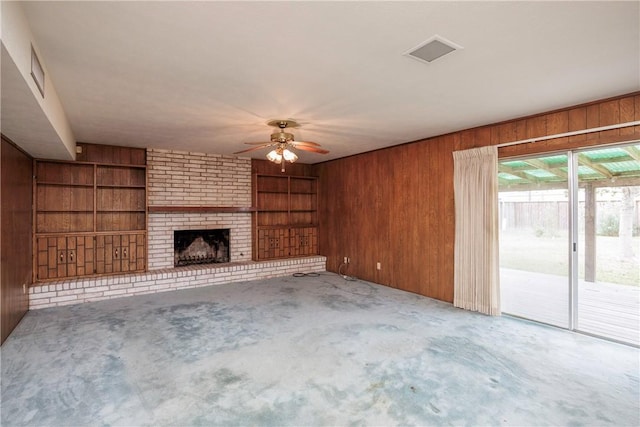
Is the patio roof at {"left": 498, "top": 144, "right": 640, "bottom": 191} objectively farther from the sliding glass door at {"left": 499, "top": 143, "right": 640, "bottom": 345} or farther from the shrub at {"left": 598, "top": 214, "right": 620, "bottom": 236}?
the shrub at {"left": 598, "top": 214, "right": 620, "bottom": 236}

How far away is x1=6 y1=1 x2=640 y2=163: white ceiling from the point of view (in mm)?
1852

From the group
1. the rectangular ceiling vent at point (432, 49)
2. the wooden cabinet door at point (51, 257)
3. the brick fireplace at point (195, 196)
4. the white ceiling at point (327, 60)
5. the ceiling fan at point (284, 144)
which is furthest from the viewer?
the brick fireplace at point (195, 196)

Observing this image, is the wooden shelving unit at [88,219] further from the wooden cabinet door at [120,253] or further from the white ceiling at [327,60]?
the white ceiling at [327,60]

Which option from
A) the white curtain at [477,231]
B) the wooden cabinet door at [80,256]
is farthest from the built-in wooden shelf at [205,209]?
the white curtain at [477,231]

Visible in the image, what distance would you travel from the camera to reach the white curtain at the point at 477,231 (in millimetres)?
4141

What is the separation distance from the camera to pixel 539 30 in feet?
6.70

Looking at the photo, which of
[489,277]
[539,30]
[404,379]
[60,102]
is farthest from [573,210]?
[60,102]

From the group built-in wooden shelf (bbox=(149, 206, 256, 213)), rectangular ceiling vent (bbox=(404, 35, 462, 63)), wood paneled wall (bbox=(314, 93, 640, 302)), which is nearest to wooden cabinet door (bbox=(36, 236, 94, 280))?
built-in wooden shelf (bbox=(149, 206, 256, 213))

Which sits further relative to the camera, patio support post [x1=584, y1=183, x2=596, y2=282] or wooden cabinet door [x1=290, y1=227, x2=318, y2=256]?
wooden cabinet door [x1=290, y1=227, x2=318, y2=256]

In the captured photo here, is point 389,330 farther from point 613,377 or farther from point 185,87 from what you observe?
point 185,87

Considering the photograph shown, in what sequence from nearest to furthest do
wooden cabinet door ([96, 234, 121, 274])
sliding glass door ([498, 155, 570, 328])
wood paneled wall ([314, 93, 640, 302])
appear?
wood paneled wall ([314, 93, 640, 302]), sliding glass door ([498, 155, 570, 328]), wooden cabinet door ([96, 234, 121, 274])

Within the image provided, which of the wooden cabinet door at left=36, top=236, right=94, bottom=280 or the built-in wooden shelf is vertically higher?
the built-in wooden shelf

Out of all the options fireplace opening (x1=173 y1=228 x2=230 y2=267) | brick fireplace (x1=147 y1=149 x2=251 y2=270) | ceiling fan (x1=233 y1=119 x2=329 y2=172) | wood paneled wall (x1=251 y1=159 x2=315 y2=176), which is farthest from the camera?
wood paneled wall (x1=251 y1=159 x2=315 y2=176)

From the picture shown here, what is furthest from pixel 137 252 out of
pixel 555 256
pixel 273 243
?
pixel 555 256
